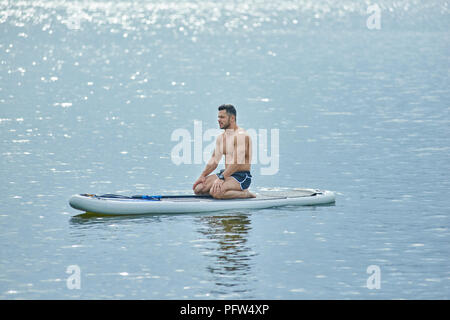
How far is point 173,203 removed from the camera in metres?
22.6

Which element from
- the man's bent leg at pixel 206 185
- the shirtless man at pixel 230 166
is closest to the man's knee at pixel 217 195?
the shirtless man at pixel 230 166

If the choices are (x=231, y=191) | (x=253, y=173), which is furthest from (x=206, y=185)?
(x=253, y=173)

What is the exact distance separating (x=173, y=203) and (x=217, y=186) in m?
1.10

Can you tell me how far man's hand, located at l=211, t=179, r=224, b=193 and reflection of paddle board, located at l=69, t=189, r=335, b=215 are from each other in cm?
21

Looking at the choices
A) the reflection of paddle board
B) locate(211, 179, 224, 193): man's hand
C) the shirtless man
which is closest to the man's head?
the shirtless man

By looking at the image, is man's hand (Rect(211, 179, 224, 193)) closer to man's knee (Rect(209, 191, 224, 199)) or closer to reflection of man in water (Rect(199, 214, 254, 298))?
man's knee (Rect(209, 191, 224, 199))

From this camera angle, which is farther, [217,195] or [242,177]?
[242,177]

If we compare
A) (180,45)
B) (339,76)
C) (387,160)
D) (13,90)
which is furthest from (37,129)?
(180,45)

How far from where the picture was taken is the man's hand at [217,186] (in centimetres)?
2309

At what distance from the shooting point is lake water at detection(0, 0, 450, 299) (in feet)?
60.7

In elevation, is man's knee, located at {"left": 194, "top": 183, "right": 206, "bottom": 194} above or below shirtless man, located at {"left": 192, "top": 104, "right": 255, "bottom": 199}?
below

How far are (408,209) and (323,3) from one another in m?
173

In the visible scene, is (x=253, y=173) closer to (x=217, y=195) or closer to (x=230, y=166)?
(x=230, y=166)
